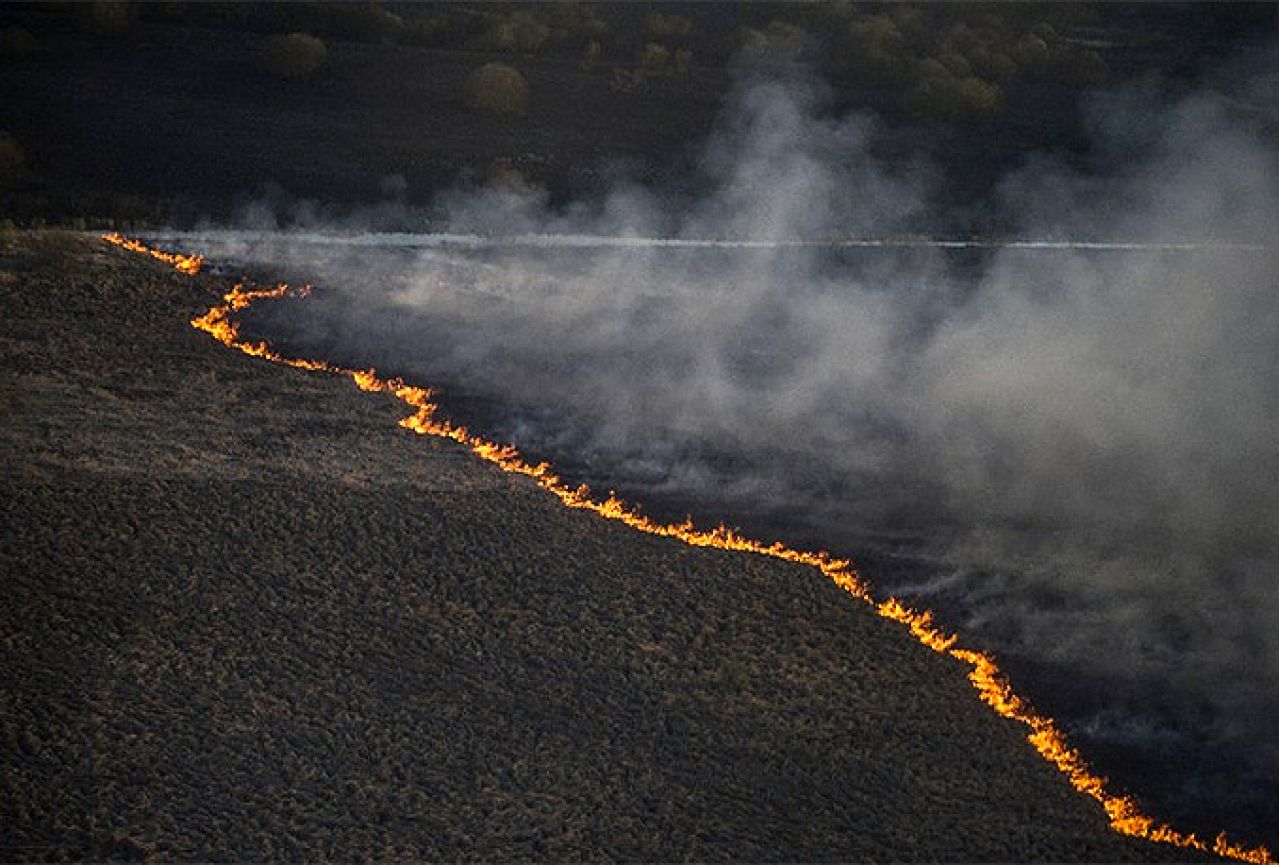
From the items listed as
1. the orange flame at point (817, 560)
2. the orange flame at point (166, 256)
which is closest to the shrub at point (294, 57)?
the orange flame at point (166, 256)

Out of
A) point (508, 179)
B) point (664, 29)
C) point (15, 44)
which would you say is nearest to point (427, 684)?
point (508, 179)

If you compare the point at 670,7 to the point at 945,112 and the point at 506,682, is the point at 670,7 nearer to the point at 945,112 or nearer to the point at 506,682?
the point at 945,112

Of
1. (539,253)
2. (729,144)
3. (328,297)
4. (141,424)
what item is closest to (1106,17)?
(729,144)

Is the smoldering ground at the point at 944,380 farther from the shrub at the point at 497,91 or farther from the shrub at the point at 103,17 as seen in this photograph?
the shrub at the point at 103,17

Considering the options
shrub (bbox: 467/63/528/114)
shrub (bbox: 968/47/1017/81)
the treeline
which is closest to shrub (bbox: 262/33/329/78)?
the treeline

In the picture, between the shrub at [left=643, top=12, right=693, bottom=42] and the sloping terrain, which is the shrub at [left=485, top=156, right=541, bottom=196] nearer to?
the sloping terrain
